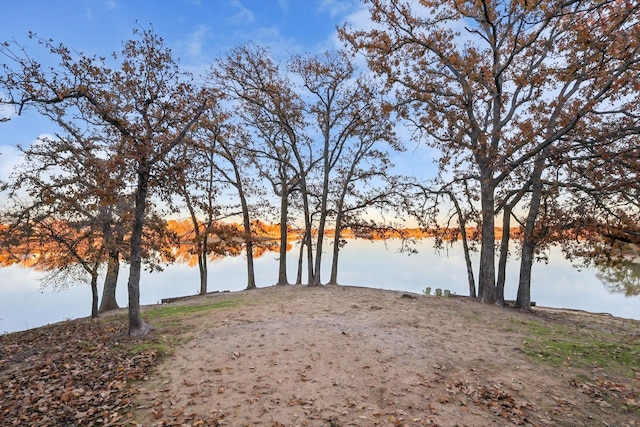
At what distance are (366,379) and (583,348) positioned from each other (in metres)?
6.94

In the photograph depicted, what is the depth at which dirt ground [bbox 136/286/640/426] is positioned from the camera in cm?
606

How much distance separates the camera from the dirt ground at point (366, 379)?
606 centimetres

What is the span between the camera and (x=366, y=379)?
286 inches

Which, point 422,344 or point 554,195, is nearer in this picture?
point 422,344

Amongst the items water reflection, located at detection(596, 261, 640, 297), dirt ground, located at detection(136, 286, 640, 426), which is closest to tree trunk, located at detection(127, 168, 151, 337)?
dirt ground, located at detection(136, 286, 640, 426)

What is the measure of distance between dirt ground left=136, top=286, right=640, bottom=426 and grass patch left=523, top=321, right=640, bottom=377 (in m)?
0.47

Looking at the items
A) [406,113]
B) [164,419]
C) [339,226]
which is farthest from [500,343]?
[339,226]

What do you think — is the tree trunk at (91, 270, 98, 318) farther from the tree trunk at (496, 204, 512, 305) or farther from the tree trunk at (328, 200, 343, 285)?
the tree trunk at (496, 204, 512, 305)

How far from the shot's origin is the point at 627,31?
11.0 metres

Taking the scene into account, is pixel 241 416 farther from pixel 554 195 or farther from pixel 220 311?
pixel 554 195

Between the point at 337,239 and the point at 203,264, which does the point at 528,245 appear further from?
the point at 203,264

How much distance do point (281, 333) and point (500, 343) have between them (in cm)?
621

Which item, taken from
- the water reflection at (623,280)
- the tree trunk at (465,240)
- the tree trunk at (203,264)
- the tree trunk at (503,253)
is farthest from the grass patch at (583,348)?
the water reflection at (623,280)

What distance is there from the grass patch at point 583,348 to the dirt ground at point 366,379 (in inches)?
18.5
